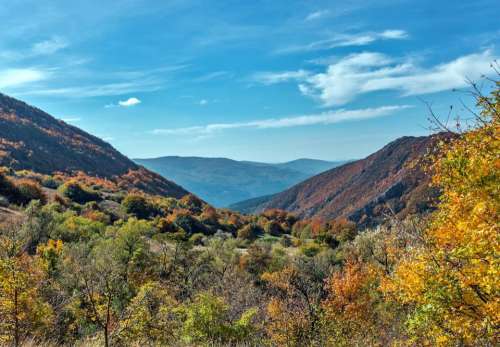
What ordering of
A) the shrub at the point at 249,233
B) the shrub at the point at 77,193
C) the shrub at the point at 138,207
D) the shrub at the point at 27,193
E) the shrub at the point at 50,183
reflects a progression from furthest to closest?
the shrub at the point at 50,183, the shrub at the point at 249,233, the shrub at the point at 138,207, the shrub at the point at 77,193, the shrub at the point at 27,193

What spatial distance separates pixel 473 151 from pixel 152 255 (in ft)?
126

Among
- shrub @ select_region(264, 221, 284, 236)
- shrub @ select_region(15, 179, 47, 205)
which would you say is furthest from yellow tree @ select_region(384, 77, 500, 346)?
shrub @ select_region(264, 221, 284, 236)

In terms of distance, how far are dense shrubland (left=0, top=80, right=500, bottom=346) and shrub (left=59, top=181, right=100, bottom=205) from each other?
22 centimetres

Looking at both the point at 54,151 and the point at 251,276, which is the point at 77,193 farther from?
the point at 54,151

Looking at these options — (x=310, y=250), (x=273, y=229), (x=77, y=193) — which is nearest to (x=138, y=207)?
(x=77, y=193)

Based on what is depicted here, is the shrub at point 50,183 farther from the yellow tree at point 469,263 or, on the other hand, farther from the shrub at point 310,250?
the yellow tree at point 469,263

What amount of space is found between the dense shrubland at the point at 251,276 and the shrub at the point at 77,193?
223 millimetres

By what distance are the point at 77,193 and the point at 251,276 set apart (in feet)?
148

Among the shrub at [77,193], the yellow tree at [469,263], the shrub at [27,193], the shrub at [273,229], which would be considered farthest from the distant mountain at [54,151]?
the yellow tree at [469,263]

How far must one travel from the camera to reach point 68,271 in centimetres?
3019

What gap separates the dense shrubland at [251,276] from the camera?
33.9ft

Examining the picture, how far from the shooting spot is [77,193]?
77750 millimetres

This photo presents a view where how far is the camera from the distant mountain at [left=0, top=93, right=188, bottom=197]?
389 ft

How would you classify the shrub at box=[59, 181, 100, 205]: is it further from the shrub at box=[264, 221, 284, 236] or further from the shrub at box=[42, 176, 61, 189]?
the shrub at box=[264, 221, 284, 236]
